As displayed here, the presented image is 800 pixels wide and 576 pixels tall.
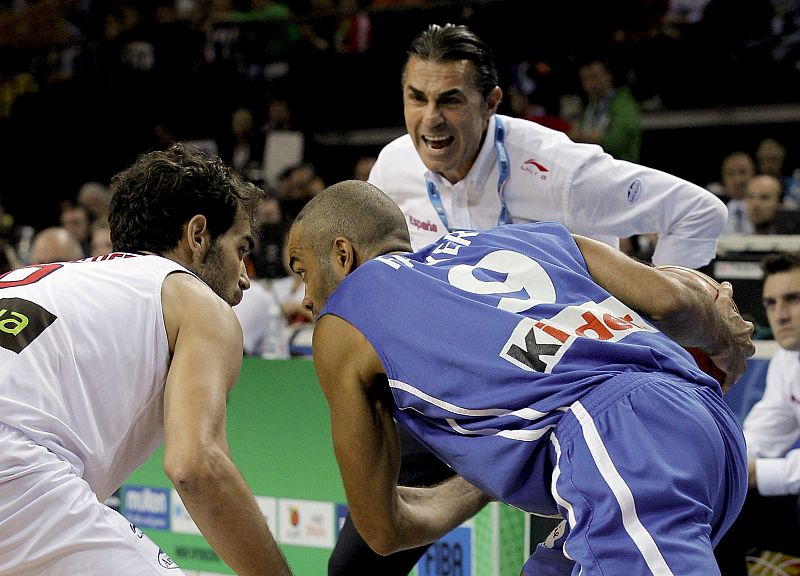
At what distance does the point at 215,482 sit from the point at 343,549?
Result: 45.2 inches

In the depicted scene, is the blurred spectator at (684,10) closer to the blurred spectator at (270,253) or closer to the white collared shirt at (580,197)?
the blurred spectator at (270,253)

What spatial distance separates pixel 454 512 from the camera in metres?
2.30

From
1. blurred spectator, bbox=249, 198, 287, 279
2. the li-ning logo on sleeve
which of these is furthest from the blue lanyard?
blurred spectator, bbox=249, 198, 287, 279

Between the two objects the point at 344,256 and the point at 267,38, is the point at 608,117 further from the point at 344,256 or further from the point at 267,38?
the point at 344,256

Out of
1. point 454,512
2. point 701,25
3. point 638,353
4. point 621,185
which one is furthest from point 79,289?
point 701,25

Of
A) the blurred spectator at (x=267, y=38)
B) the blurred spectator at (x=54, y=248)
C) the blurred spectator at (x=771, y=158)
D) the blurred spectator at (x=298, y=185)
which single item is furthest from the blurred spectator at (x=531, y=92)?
the blurred spectator at (x=54, y=248)

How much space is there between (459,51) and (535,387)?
1827 millimetres

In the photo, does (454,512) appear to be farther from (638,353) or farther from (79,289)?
(79,289)

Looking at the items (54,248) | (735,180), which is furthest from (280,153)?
(735,180)

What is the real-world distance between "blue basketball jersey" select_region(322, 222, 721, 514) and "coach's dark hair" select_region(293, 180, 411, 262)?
0.20 m

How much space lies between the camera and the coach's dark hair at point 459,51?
3.39 metres

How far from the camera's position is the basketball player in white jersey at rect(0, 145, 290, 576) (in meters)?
1.88

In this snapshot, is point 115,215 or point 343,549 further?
point 343,549

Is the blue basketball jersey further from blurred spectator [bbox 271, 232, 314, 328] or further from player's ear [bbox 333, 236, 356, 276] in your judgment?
blurred spectator [bbox 271, 232, 314, 328]
